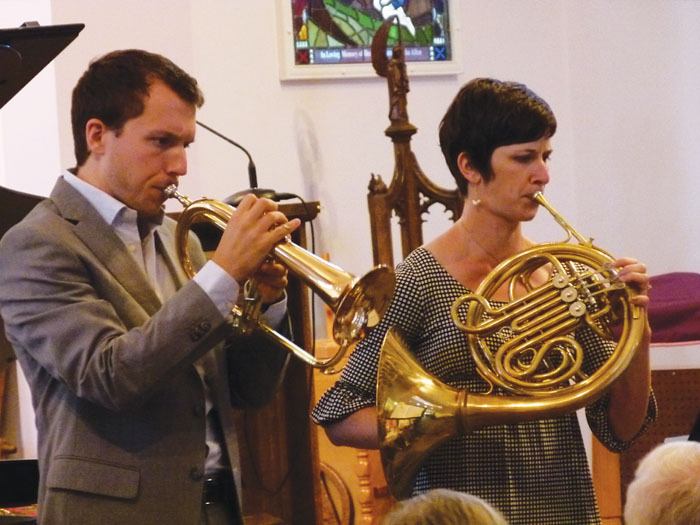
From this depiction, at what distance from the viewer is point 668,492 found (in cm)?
162

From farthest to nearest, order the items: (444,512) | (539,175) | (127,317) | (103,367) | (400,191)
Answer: (400,191)
(539,175)
(127,317)
(103,367)
(444,512)

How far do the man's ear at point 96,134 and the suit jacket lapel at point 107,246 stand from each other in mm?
75

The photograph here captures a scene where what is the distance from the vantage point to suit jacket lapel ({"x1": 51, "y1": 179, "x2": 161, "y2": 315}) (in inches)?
67.4

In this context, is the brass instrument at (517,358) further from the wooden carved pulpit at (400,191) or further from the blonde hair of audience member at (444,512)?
the wooden carved pulpit at (400,191)

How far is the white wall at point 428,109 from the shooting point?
389 cm

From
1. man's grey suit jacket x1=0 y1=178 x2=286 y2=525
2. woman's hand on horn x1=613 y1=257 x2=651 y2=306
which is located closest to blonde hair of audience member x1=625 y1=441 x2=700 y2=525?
woman's hand on horn x1=613 y1=257 x2=651 y2=306

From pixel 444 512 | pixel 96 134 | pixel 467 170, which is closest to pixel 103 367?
pixel 96 134

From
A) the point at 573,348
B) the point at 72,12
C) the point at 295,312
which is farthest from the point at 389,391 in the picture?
the point at 72,12

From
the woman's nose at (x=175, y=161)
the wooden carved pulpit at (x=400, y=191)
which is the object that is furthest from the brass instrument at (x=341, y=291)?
the wooden carved pulpit at (x=400, y=191)

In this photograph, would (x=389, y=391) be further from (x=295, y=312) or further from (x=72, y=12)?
(x=72, y=12)

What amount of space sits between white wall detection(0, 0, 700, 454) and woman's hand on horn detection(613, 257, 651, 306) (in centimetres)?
241

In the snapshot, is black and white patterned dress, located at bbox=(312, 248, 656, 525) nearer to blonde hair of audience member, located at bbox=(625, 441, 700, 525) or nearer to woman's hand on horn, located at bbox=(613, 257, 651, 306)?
blonde hair of audience member, located at bbox=(625, 441, 700, 525)

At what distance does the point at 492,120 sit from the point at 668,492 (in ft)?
2.01

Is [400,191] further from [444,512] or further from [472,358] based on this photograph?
[444,512]
